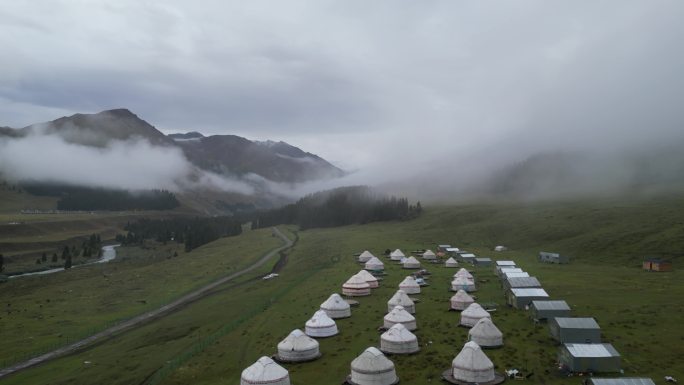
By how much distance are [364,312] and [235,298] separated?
30764 millimetres

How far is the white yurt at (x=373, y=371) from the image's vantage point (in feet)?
148

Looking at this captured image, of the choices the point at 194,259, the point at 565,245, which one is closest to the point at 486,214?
the point at 565,245

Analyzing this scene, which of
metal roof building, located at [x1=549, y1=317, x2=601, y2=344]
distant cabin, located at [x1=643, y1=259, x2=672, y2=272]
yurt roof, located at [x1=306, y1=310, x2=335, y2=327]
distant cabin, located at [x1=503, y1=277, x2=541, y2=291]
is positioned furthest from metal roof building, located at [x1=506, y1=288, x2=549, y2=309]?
distant cabin, located at [x1=643, y1=259, x2=672, y2=272]

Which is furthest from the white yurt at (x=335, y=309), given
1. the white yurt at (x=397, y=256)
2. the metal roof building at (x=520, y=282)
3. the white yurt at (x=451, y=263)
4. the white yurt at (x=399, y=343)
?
the white yurt at (x=397, y=256)

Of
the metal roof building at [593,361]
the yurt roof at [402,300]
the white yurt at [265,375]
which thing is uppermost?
the yurt roof at [402,300]

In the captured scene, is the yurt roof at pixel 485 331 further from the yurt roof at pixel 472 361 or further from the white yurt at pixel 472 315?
the yurt roof at pixel 472 361

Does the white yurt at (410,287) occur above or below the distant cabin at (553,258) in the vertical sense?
below

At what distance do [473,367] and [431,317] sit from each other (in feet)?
79.9

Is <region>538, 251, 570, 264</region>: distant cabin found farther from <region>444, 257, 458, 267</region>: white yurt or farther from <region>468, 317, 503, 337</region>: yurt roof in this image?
<region>468, 317, 503, 337</region>: yurt roof

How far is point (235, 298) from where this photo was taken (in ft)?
316

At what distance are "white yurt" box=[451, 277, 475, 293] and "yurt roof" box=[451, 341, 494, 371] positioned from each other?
37.9 metres

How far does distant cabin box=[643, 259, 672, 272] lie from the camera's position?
93.9 metres

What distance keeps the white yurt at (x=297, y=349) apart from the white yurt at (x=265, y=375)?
7.62 m

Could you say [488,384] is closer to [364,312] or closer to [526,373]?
[526,373]
